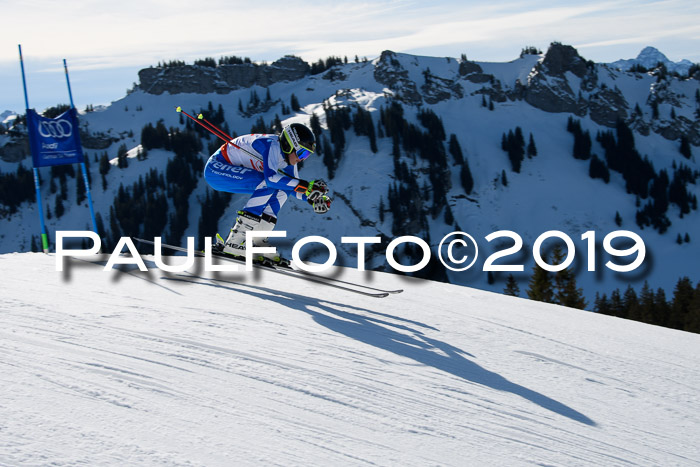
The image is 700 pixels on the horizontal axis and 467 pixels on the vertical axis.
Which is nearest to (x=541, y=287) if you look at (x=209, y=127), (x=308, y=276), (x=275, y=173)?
(x=209, y=127)

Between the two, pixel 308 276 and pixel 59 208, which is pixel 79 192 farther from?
pixel 308 276

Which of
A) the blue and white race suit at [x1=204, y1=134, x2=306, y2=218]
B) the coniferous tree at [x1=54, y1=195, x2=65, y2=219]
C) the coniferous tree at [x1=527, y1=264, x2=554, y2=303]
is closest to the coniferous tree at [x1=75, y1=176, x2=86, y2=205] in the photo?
the coniferous tree at [x1=54, y1=195, x2=65, y2=219]

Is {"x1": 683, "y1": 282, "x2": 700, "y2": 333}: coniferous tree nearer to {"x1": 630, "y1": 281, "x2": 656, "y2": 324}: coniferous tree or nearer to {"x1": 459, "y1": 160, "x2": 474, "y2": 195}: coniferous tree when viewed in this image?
{"x1": 630, "y1": 281, "x2": 656, "y2": 324}: coniferous tree

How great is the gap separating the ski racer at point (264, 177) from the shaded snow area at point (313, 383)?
1245 millimetres

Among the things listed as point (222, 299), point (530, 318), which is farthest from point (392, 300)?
point (222, 299)

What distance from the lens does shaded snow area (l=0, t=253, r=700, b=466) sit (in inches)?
137

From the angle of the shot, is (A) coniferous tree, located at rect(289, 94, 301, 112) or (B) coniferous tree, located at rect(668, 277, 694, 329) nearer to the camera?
(B) coniferous tree, located at rect(668, 277, 694, 329)

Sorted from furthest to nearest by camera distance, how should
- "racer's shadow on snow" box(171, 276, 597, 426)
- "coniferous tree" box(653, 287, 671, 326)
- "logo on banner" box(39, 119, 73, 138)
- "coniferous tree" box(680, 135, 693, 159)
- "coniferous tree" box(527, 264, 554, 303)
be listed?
"coniferous tree" box(680, 135, 693, 159)
"coniferous tree" box(653, 287, 671, 326)
"coniferous tree" box(527, 264, 554, 303)
"logo on banner" box(39, 119, 73, 138)
"racer's shadow on snow" box(171, 276, 597, 426)

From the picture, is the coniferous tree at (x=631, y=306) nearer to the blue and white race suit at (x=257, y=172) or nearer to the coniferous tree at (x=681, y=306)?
the coniferous tree at (x=681, y=306)

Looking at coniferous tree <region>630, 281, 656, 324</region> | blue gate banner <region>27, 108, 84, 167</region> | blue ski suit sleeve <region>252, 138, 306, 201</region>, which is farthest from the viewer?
coniferous tree <region>630, 281, 656, 324</region>

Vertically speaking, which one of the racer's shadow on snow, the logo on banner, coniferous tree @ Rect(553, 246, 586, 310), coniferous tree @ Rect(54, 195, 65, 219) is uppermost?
the logo on banner

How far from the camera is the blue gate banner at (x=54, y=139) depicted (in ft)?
44.7

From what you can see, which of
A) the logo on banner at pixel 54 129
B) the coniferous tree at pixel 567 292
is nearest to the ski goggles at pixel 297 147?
the logo on banner at pixel 54 129

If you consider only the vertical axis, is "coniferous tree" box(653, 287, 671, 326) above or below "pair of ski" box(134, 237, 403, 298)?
below
